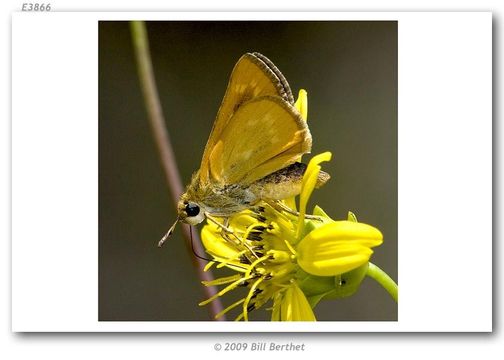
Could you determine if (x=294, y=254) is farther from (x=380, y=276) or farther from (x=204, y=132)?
(x=204, y=132)

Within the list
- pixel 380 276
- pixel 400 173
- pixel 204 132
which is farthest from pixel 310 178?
pixel 204 132

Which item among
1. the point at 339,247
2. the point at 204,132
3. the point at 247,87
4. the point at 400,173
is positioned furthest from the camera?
the point at 204,132

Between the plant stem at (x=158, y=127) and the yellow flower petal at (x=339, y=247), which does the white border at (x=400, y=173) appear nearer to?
the plant stem at (x=158, y=127)

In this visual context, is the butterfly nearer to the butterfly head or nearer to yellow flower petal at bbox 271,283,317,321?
the butterfly head

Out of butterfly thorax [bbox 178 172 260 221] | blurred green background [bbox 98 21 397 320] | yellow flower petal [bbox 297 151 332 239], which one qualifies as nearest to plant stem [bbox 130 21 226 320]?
butterfly thorax [bbox 178 172 260 221]

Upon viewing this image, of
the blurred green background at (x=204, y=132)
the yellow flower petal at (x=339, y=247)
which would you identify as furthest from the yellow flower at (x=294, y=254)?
the blurred green background at (x=204, y=132)

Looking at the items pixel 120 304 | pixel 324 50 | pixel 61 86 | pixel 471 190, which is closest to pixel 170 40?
pixel 61 86

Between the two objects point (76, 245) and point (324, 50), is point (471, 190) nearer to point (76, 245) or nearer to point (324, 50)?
point (324, 50)
